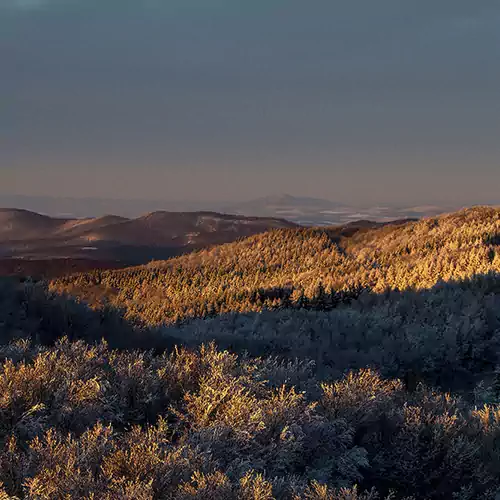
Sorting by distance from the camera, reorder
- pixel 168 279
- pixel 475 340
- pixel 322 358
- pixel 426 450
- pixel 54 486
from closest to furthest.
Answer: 1. pixel 54 486
2. pixel 426 450
3. pixel 322 358
4. pixel 475 340
5. pixel 168 279

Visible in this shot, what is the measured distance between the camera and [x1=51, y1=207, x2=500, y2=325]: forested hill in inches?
1248

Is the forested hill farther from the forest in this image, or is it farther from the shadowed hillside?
the shadowed hillside

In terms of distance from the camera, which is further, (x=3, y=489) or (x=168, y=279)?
(x=168, y=279)

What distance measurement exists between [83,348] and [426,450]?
521cm

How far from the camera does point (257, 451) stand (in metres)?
5.51

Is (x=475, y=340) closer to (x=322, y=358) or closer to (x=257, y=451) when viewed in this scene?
(x=322, y=358)

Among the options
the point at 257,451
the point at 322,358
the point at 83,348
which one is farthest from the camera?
the point at 322,358

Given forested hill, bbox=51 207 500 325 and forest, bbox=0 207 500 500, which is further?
forested hill, bbox=51 207 500 325

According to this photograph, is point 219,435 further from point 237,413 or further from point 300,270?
point 300,270

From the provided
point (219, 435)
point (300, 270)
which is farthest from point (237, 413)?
point (300, 270)

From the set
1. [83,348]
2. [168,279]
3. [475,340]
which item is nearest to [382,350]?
[475,340]

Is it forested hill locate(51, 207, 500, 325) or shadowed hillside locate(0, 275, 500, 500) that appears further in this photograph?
Result: forested hill locate(51, 207, 500, 325)

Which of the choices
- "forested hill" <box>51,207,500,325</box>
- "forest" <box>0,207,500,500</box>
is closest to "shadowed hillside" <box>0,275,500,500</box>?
"forest" <box>0,207,500,500</box>

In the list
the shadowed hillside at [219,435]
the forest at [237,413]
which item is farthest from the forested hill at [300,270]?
the shadowed hillside at [219,435]
